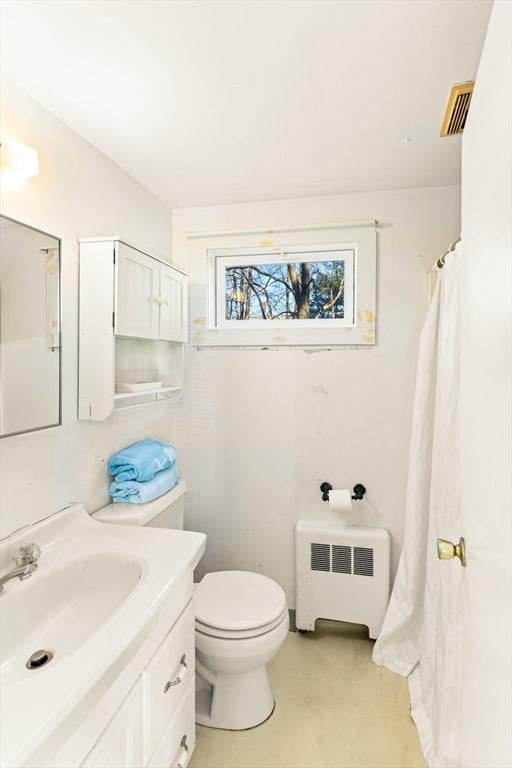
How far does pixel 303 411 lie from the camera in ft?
7.39

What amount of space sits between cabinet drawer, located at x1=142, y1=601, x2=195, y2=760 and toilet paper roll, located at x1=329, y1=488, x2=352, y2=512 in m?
0.90

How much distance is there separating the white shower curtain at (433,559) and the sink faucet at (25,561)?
1.27m

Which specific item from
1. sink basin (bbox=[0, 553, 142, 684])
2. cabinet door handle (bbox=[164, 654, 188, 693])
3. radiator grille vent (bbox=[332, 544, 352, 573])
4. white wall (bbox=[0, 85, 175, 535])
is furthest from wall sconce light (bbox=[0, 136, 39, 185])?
radiator grille vent (bbox=[332, 544, 352, 573])

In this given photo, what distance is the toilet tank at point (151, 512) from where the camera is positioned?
1637 mm

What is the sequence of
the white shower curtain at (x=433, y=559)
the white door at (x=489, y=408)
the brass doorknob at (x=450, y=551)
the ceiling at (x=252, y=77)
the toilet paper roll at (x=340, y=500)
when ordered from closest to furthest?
the white door at (x=489, y=408) → the brass doorknob at (x=450, y=551) → the ceiling at (x=252, y=77) → the white shower curtain at (x=433, y=559) → the toilet paper roll at (x=340, y=500)

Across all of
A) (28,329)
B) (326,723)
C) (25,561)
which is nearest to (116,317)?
(28,329)

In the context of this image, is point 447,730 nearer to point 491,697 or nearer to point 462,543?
point 462,543

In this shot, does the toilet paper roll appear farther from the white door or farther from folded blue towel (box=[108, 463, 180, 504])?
the white door

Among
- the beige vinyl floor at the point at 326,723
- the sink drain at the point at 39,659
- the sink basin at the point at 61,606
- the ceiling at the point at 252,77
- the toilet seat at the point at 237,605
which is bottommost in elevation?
the beige vinyl floor at the point at 326,723

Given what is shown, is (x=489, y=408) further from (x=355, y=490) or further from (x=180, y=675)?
(x=355, y=490)

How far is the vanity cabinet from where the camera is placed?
94 cm

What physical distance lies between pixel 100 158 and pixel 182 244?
2.32 feet

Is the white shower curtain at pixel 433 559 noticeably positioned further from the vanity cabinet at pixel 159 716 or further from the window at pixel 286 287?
the vanity cabinet at pixel 159 716

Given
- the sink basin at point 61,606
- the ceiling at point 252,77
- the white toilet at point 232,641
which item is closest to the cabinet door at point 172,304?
the ceiling at point 252,77
